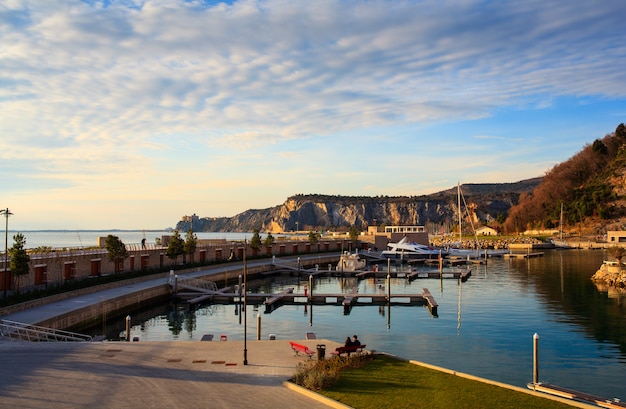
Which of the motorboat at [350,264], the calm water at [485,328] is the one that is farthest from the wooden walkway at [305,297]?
the motorboat at [350,264]

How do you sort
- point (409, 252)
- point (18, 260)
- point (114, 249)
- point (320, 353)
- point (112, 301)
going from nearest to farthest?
point (320, 353), point (18, 260), point (112, 301), point (114, 249), point (409, 252)

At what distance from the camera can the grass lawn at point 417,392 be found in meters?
15.5

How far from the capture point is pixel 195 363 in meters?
19.9

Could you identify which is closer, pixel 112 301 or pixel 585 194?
pixel 112 301

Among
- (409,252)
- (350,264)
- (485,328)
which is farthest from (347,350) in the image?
(409,252)

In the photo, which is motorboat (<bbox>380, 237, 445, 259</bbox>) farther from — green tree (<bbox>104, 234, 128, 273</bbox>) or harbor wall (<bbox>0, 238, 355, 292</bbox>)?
green tree (<bbox>104, 234, 128, 273</bbox>)

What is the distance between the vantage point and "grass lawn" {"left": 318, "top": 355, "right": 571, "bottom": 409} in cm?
1550

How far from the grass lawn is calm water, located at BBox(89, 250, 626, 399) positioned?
4927 mm

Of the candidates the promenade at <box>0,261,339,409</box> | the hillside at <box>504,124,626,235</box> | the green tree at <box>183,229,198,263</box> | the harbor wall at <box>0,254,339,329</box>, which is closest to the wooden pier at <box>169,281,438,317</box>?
the harbor wall at <box>0,254,339,329</box>

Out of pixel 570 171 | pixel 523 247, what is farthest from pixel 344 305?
pixel 570 171

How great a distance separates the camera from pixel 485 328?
116ft

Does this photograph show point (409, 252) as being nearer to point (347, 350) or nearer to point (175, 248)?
point (175, 248)

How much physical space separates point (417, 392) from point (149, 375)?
835cm

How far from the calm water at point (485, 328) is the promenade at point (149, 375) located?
1.88 m
